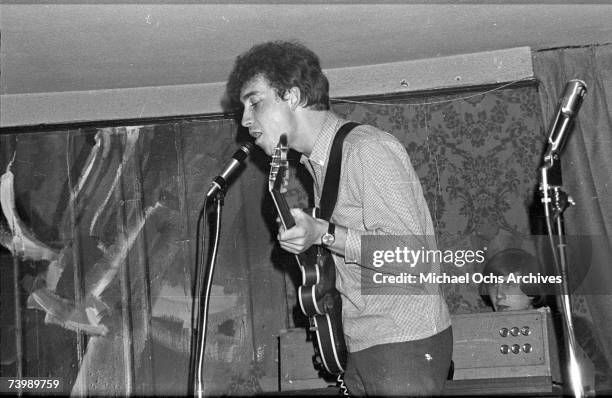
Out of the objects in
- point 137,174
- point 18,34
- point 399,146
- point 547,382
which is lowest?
point 547,382

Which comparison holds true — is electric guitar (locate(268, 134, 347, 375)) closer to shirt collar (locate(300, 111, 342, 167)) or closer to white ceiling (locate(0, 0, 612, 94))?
shirt collar (locate(300, 111, 342, 167))

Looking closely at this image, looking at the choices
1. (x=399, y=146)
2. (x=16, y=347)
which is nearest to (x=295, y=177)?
(x=16, y=347)

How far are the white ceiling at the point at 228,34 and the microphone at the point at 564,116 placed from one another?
57.9 inches

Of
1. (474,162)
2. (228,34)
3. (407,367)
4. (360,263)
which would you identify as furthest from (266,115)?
(474,162)

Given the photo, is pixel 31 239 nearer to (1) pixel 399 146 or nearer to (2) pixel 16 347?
(2) pixel 16 347

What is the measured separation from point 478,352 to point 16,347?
249 cm

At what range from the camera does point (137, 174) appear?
4023mm

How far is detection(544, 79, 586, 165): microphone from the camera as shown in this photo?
178 centimetres

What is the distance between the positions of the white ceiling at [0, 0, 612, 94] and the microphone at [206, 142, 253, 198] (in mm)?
1021

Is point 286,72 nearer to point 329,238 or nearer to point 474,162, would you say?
point 329,238

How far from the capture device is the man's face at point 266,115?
2.28 metres

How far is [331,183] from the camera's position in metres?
2.06

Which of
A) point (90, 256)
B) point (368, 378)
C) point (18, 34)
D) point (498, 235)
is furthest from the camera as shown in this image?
point (90, 256)

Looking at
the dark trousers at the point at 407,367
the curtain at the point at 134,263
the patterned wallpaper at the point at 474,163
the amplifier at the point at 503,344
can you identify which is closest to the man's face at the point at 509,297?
the amplifier at the point at 503,344
